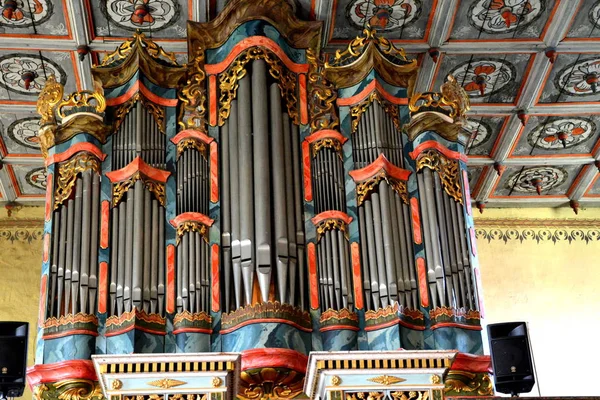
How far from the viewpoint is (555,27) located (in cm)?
1271

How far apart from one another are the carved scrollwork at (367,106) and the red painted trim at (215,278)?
6.96ft

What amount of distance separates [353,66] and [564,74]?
9.99 feet

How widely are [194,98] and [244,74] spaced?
1.99 feet

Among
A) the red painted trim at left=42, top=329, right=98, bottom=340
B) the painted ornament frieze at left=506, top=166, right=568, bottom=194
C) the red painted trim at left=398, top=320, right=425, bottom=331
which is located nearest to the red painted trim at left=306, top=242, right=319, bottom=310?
the red painted trim at left=398, top=320, right=425, bottom=331

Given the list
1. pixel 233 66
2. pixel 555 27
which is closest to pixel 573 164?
pixel 555 27

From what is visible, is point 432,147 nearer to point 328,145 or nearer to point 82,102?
point 328,145

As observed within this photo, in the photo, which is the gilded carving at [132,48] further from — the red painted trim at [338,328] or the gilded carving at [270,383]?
the gilded carving at [270,383]

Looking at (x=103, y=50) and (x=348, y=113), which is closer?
(x=348, y=113)

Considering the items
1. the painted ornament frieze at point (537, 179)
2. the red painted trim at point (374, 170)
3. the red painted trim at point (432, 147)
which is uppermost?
the painted ornament frieze at point (537, 179)

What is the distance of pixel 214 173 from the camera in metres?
11.4

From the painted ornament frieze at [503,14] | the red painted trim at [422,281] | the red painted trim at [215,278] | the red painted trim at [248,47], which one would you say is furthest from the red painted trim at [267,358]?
the painted ornament frieze at [503,14]

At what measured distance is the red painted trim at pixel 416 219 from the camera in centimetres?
1117

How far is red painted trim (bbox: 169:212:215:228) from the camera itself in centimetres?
1093

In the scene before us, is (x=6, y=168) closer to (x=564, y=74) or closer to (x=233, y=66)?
(x=233, y=66)
